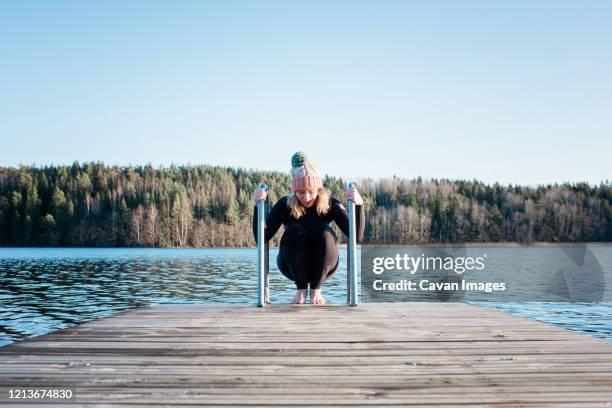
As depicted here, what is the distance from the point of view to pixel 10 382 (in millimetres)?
2791

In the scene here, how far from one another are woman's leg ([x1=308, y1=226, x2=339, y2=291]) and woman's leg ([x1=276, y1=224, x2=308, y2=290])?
0.27 feet

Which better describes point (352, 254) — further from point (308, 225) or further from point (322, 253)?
point (308, 225)

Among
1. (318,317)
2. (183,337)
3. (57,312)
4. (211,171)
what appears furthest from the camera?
(211,171)

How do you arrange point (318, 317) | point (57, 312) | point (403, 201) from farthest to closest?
point (403, 201) → point (57, 312) → point (318, 317)

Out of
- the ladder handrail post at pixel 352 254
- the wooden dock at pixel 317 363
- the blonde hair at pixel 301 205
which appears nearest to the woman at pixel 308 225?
the blonde hair at pixel 301 205

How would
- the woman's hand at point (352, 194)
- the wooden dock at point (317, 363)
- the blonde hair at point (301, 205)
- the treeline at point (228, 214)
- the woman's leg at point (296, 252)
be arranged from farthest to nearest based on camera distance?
the treeline at point (228, 214), the blonde hair at point (301, 205), the woman's hand at point (352, 194), the woman's leg at point (296, 252), the wooden dock at point (317, 363)

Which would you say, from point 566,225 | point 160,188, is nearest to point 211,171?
point 160,188

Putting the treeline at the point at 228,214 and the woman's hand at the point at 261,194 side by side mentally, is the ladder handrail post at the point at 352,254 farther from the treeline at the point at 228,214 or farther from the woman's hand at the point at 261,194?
the treeline at the point at 228,214

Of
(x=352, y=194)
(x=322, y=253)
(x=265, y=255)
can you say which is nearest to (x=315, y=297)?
(x=322, y=253)

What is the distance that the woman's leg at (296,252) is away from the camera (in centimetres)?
592

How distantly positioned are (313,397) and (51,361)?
5.92ft

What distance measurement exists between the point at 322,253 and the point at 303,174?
96 centimetres

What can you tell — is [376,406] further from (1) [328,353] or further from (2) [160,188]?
(2) [160,188]

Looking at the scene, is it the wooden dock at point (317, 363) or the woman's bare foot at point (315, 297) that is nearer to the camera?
the wooden dock at point (317, 363)
